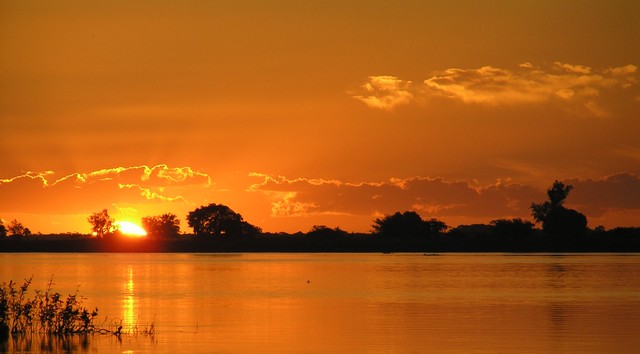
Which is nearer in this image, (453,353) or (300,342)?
(453,353)

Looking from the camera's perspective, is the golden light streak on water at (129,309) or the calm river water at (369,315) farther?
the golden light streak on water at (129,309)

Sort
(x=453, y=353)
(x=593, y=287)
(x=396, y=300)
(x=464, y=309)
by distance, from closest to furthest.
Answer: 1. (x=453, y=353)
2. (x=464, y=309)
3. (x=396, y=300)
4. (x=593, y=287)

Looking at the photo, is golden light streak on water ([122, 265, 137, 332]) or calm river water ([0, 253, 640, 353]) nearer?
calm river water ([0, 253, 640, 353])

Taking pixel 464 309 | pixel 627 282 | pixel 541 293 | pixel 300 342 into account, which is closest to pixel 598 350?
pixel 300 342

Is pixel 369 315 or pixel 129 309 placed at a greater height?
pixel 129 309

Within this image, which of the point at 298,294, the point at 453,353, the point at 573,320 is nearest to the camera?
the point at 453,353

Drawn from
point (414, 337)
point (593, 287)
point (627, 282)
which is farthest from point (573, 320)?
point (627, 282)

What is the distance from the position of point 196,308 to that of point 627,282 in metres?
40.5

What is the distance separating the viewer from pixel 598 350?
36.6m

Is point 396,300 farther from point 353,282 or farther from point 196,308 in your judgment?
point 353,282

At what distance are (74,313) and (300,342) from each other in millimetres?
8779

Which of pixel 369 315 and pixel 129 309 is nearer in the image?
pixel 369 315

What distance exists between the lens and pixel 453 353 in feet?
117

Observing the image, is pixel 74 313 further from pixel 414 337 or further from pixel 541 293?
pixel 541 293
